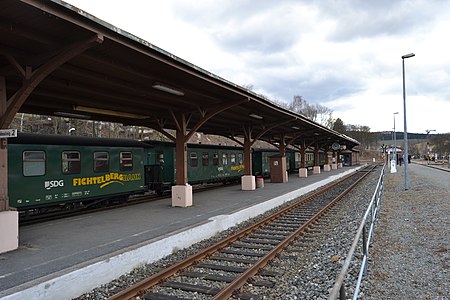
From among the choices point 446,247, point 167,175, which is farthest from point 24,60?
point 167,175

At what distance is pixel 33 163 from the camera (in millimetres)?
11219

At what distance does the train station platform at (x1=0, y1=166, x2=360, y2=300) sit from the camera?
221 inches

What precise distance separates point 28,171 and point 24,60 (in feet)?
15.0

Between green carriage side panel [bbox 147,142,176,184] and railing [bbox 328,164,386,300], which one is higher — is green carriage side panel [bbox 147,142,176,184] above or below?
above

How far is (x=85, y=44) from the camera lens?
6.80 m

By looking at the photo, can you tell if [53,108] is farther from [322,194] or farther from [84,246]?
[322,194]

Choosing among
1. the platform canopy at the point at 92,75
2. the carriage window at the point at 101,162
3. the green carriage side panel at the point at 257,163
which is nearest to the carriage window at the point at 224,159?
the green carriage side panel at the point at 257,163

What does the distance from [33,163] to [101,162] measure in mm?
2879

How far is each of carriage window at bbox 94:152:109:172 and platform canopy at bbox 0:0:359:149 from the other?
5.09 feet

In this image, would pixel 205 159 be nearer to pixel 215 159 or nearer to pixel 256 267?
pixel 215 159

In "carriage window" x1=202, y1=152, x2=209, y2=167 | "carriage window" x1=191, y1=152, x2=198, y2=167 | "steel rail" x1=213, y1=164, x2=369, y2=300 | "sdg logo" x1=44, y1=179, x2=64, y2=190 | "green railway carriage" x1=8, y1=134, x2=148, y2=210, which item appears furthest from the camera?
"carriage window" x1=202, y1=152, x2=209, y2=167

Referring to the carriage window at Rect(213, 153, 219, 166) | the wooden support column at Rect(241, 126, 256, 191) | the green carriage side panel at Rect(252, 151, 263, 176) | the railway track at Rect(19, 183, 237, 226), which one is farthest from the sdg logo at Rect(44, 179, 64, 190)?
the green carriage side panel at Rect(252, 151, 263, 176)

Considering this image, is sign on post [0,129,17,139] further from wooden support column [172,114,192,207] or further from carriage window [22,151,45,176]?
wooden support column [172,114,192,207]

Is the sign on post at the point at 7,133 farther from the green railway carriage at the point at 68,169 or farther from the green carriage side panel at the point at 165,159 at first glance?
the green carriage side panel at the point at 165,159
